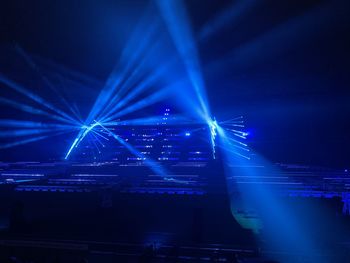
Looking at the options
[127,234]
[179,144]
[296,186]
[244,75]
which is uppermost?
[244,75]

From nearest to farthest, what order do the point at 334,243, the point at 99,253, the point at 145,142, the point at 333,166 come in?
1. the point at 334,243
2. the point at 99,253
3. the point at 333,166
4. the point at 145,142

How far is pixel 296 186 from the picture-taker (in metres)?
5.43

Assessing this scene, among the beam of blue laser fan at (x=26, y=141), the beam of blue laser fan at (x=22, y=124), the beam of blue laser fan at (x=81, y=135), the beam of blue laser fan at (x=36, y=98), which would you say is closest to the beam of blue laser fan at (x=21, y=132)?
the beam of blue laser fan at (x=22, y=124)

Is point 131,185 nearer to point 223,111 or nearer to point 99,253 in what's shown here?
point 99,253

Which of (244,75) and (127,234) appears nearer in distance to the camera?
(127,234)

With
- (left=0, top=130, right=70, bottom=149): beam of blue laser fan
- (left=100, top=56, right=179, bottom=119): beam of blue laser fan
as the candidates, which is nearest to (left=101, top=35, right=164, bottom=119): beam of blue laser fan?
(left=100, top=56, right=179, bottom=119): beam of blue laser fan

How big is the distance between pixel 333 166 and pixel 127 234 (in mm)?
6630

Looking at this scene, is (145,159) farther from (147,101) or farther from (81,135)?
(81,135)

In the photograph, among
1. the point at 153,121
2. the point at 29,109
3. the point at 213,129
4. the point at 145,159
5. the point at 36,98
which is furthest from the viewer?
the point at 29,109

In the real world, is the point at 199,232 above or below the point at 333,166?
below

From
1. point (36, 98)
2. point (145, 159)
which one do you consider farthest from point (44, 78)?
point (145, 159)

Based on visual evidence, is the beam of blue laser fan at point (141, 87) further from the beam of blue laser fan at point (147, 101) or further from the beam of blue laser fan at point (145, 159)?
the beam of blue laser fan at point (145, 159)

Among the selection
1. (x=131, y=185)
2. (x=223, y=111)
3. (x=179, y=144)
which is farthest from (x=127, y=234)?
(x=223, y=111)

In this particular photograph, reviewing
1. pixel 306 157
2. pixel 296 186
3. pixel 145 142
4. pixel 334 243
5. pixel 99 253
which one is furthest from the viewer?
pixel 145 142
